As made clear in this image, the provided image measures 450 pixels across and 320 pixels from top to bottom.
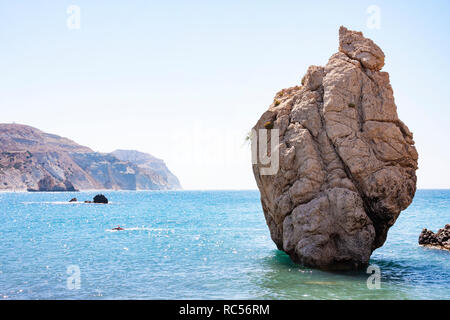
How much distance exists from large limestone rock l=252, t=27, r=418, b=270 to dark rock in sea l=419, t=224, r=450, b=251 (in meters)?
10.3

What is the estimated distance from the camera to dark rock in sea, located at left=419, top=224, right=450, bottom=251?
32.1m

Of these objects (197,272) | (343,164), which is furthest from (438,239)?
(197,272)

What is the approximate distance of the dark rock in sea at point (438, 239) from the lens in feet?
105

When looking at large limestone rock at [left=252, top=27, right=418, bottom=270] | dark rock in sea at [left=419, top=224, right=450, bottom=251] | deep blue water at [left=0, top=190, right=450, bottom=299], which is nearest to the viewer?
deep blue water at [left=0, top=190, right=450, bottom=299]

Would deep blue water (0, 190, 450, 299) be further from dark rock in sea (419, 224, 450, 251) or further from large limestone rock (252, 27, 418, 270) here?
large limestone rock (252, 27, 418, 270)

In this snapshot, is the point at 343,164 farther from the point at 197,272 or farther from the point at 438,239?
the point at 438,239

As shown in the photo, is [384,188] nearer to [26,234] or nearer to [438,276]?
Result: [438,276]

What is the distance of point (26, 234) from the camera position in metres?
44.3

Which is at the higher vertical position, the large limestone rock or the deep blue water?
the large limestone rock

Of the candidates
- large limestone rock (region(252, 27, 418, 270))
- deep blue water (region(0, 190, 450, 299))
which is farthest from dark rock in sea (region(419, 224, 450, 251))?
large limestone rock (region(252, 27, 418, 270))

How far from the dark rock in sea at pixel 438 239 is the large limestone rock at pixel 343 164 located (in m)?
10.3

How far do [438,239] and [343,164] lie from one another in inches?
575

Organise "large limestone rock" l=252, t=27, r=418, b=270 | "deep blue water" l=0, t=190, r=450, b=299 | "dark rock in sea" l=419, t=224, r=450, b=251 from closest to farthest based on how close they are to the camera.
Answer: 1. "deep blue water" l=0, t=190, r=450, b=299
2. "large limestone rock" l=252, t=27, r=418, b=270
3. "dark rock in sea" l=419, t=224, r=450, b=251
